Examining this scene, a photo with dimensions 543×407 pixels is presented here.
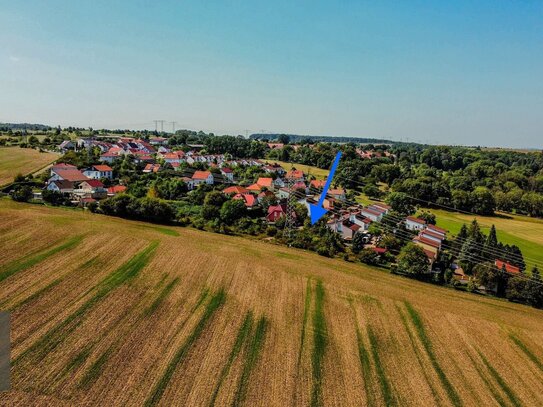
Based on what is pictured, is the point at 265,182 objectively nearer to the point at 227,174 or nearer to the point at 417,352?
the point at 227,174

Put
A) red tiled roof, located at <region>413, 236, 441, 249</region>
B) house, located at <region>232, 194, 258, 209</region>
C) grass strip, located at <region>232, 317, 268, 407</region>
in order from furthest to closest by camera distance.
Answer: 1. house, located at <region>232, 194, 258, 209</region>
2. red tiled roof, located at <region>413, 236, 441, 249</region>
3. grass strip, located at <region>232, 317, 268, 407</region>

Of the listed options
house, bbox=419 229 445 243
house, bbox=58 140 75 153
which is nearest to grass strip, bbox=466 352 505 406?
house, bbox=419 229 445 243

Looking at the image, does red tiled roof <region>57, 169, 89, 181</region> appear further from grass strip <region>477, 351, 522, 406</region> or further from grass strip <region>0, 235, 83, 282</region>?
grass strip <region>477, 351, 522, 406</region>

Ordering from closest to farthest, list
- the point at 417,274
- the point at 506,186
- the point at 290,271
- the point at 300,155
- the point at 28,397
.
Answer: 1. the point at 28,397
2. the point at 290,271
3. the point at 417,274
4. the point at 506,186
5. the point at 300,155

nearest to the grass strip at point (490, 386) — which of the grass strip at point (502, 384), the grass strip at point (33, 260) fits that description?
the grass strip at point (502, 384)

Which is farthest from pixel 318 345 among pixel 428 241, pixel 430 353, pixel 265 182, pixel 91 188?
pixel 265 182

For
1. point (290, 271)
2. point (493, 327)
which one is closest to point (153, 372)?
point (290, 271)

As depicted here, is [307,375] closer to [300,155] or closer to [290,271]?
[290,271]

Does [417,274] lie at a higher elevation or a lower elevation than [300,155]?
lower
